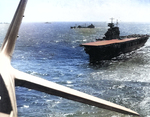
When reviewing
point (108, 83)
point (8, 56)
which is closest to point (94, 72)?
point (108, 83)

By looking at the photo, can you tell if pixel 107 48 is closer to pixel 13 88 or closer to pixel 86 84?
pixel 86 84

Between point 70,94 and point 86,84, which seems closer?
point 70,94

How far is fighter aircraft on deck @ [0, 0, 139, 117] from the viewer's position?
6.06 meters

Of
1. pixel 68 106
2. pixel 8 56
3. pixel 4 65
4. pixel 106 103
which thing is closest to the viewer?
pixel 106 103

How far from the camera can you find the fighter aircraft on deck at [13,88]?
606 cm

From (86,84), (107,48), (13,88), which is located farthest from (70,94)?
(107,48)

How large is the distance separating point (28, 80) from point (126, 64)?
109 feet

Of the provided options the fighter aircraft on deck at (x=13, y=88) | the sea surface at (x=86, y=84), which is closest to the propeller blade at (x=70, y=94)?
the fighter aircraft on deck at (x=13, y=88)

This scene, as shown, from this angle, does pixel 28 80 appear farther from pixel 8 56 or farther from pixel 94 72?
pixel 94 72

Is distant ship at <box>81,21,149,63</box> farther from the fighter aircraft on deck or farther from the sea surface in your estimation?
the fighter aircraft on deck

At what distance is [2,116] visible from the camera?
5.66 m

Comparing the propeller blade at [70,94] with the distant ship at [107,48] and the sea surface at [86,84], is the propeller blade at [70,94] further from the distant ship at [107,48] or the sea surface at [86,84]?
the distant ship at [107,48]

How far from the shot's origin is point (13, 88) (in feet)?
21.1

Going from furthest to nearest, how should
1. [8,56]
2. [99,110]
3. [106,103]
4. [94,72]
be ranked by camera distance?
[94,72], [99,110], [8,56], [106,103]
